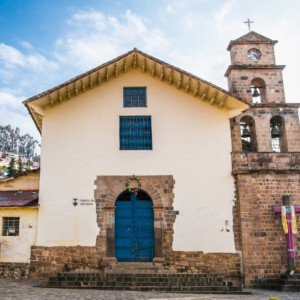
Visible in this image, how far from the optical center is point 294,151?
13.7 m

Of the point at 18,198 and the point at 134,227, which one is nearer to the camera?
the point at 134,227

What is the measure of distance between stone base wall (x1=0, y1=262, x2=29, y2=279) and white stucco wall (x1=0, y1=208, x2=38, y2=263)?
5.4 inches

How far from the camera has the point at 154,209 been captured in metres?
13.0

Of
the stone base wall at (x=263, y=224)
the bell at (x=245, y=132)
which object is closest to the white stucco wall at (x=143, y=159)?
the stone base wall at (x=263, y=224)

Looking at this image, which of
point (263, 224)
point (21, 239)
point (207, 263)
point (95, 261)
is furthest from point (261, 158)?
point (21, 239)

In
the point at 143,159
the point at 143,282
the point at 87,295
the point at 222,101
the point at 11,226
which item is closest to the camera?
the point at 87,295

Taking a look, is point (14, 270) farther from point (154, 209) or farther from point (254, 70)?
point (254, 70)

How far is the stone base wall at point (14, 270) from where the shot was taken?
12.5m

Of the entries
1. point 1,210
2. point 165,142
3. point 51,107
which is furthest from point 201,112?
point 1,210

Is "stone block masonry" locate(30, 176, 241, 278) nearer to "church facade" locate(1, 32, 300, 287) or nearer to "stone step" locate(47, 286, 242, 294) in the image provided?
"church facade" locate(1, 32, 300, 287)

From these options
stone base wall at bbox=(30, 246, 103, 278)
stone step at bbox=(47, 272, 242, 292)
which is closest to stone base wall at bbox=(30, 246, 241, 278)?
stone base wall at bbox=(30, 246, 103, 278)

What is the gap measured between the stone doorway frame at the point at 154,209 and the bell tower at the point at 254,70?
16.2 feet

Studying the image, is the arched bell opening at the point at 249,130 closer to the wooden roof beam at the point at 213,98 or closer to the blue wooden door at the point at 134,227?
the wooden roof beam at the point at 213,98

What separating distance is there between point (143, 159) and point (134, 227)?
8.37ft
